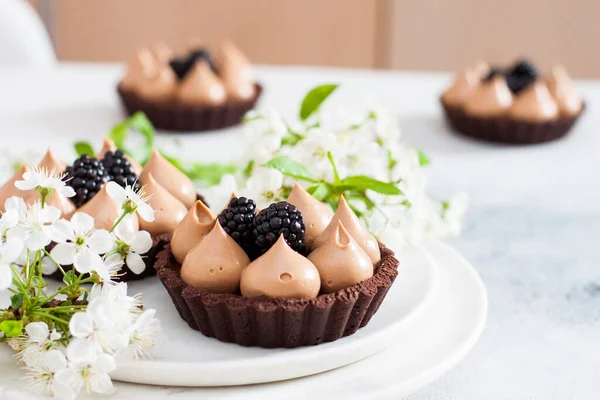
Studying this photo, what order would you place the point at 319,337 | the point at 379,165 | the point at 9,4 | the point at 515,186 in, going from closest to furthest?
the point at 319,337 → the point at 379,165 → the point at 515,186 → the point at 9,4

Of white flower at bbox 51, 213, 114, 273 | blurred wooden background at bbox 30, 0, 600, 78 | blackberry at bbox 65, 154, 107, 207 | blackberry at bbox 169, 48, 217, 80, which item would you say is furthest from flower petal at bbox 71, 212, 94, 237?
blurred wooden background at bbox 30, 0, 600, 78

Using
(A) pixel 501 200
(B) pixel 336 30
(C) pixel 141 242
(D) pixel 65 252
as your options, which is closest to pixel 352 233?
(C) pixel 141 242

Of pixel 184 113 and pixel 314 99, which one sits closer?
pixel 314 99

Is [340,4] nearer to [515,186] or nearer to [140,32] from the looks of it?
[140,32]

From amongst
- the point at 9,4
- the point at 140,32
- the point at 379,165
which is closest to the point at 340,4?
the point at 140,32

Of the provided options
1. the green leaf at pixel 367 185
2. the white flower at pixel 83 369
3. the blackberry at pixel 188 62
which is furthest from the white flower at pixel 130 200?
the blackberry at pixel 188 62

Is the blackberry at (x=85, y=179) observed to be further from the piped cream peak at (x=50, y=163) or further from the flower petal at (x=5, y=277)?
the flower petal at (x=5, y=277)

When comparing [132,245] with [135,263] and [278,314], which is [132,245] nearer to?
[135,263]

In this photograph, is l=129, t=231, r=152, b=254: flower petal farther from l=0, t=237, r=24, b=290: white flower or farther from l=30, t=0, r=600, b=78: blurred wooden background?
l=30, t=0, r=600, b=78: blurred wooden background
